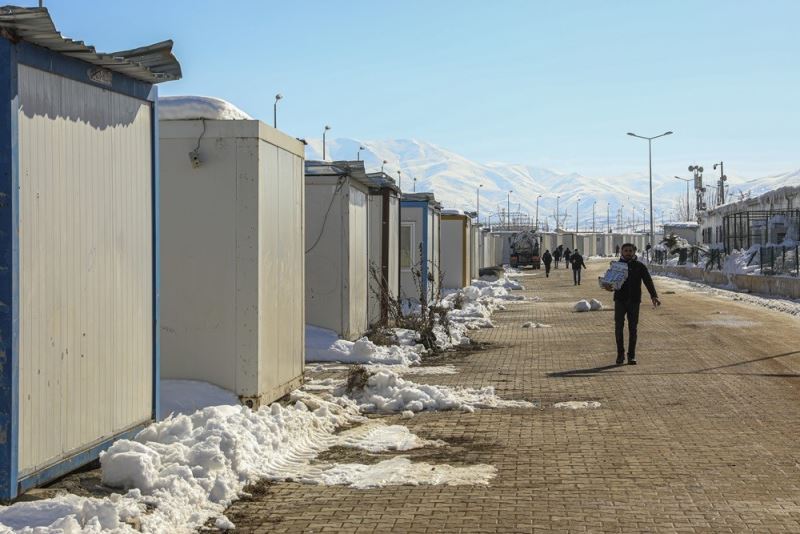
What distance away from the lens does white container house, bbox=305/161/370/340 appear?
16.7 meters

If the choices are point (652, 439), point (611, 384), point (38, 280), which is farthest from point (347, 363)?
point (38, 280)

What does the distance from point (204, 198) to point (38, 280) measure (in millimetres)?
3670

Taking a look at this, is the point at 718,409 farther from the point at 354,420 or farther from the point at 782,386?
the point at 354,420

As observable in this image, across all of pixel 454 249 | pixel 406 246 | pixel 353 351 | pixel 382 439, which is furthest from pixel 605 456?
pixel 454 249

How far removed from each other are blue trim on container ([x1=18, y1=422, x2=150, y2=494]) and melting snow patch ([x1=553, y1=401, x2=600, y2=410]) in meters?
4.85

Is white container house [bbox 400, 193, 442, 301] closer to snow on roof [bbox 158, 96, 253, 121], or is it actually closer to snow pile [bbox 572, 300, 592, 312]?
snow pile [bbox 572, 300, 592, 312]

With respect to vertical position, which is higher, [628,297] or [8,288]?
[8,288]

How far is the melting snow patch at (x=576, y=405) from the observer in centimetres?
1114

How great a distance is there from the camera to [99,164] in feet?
24.6

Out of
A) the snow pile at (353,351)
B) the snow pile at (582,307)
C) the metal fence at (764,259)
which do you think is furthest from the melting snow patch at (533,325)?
the metal fence at (764,259)

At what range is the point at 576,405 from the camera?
11.3 meters

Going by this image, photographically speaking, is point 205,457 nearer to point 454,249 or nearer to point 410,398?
point 410,398

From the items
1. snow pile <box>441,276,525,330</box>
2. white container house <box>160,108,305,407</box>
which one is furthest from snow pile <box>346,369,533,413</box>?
snow pile <box>441,276,525,330</box>

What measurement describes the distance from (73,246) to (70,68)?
1148 millimetres
